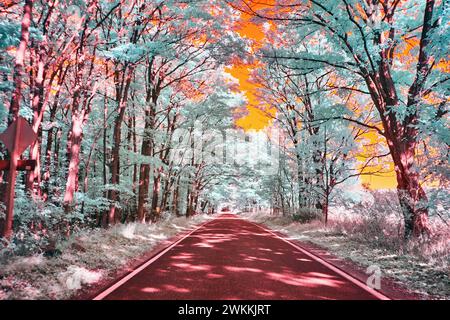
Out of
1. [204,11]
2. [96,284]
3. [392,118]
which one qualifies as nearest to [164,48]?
[204,11]

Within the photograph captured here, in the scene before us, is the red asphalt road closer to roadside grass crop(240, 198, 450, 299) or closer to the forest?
roadside grass crop(240, 198, 450, 299)

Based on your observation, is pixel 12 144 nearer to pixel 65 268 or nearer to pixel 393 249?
pixel 65 268

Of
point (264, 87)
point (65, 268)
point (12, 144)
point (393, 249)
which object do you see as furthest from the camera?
point (264, 87)

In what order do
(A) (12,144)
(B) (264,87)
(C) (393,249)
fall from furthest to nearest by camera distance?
(B) (264,87)
(C) (393,249)
(A) (12,144)

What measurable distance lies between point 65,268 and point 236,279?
143 inches

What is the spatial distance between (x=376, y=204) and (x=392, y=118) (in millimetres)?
3423

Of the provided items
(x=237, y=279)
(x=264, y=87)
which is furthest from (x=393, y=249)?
(x=264, y=87)

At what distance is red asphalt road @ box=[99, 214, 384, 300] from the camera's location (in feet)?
18.4

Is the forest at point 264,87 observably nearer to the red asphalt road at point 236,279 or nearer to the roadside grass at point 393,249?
the roadside grass at point 393,249

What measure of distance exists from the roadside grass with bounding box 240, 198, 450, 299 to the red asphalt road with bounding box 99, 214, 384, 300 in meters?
Result: 1.51

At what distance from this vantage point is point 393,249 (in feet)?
34.3

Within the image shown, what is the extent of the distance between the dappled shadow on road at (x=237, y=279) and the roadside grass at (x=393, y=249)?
5.08 feet

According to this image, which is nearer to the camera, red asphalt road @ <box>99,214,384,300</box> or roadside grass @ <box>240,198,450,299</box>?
red asphalt road @ <box>99,214,384,300</box>

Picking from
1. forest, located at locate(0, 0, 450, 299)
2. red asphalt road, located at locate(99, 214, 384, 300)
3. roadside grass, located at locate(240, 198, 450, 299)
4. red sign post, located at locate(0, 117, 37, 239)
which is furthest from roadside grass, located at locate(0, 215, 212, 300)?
roadside grass, located at locate(240, 198, 450, 299)
